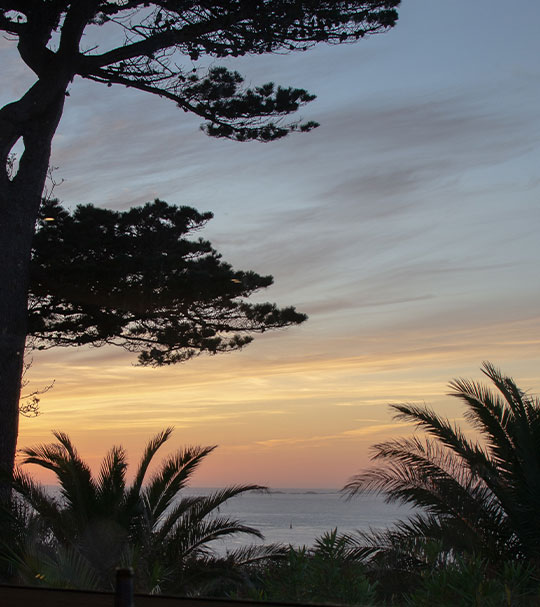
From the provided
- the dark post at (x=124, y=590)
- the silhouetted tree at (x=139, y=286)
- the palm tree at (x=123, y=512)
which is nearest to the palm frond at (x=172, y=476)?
the palm tree at (x=123, y=512)

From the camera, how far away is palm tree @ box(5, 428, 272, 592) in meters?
9.34

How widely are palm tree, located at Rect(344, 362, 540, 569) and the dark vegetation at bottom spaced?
13 millimetres

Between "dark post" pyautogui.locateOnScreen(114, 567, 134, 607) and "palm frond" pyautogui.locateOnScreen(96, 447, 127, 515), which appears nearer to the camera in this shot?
"dark post" pyautogui.locateOnScreen(114, 567, 134, 607)

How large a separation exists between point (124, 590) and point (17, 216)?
10.5 m

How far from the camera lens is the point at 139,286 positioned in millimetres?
14508

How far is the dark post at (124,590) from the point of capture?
2713 mm

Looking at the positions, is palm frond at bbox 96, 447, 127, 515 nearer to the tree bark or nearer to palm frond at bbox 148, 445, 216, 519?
palm frond at bbox 148, 445, 216, 519

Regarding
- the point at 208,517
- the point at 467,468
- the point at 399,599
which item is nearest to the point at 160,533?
the point at 208,517

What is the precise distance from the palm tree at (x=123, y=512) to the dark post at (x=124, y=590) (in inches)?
258

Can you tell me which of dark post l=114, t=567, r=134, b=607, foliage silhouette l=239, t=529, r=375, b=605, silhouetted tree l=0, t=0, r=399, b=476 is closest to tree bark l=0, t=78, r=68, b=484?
silhouetted tree l=0, t=0, r=399, b=476

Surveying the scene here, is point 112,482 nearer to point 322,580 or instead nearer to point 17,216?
point 322,580

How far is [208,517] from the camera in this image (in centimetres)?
1006

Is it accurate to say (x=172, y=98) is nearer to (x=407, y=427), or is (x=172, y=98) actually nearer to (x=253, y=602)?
(x=407, y=427)

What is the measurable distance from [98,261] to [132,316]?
4.92ft
